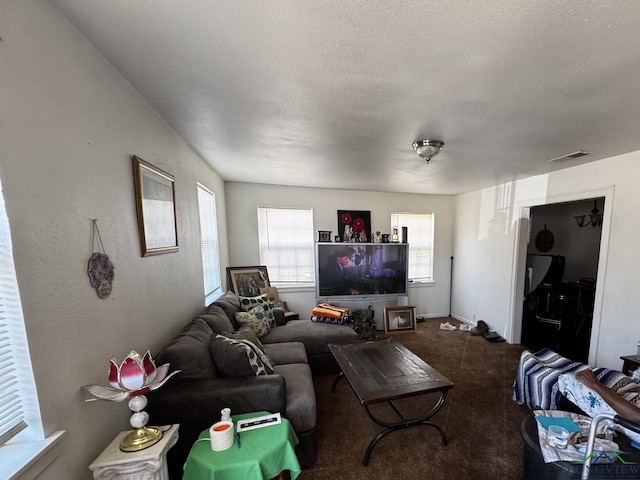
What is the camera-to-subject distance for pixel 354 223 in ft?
13.5

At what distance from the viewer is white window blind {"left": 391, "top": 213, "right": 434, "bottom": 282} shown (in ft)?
14.6

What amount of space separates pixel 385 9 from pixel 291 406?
2099 millimetres

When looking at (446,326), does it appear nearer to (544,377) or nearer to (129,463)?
(544,377)

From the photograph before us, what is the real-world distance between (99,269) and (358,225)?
11.6 ft

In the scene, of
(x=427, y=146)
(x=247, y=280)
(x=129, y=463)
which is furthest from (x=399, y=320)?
(x=129, y=463)

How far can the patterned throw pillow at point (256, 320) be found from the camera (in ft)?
8.57

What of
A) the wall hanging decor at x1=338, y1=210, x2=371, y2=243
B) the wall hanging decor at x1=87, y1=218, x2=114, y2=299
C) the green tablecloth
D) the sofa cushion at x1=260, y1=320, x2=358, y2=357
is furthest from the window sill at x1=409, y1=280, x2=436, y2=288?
the wall hanging decor at x1=87, y1=218, x2=114, y2=299

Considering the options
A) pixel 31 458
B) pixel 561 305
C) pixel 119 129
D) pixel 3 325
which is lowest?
pixel 561 305

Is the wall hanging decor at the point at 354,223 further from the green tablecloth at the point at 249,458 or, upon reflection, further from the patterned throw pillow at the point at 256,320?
the green tablecloth at the point at 249,458

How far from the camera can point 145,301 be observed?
55.1 inches

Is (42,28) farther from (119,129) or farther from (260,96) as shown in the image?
(260,96)

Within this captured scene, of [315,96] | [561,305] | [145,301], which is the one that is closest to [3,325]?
[145,301]

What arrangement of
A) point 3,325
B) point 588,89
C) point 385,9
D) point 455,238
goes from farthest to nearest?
point 455,238 → point 588,89 → point 385,9 → point 3,325

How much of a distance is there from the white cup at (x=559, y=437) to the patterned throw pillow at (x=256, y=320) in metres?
2.39
